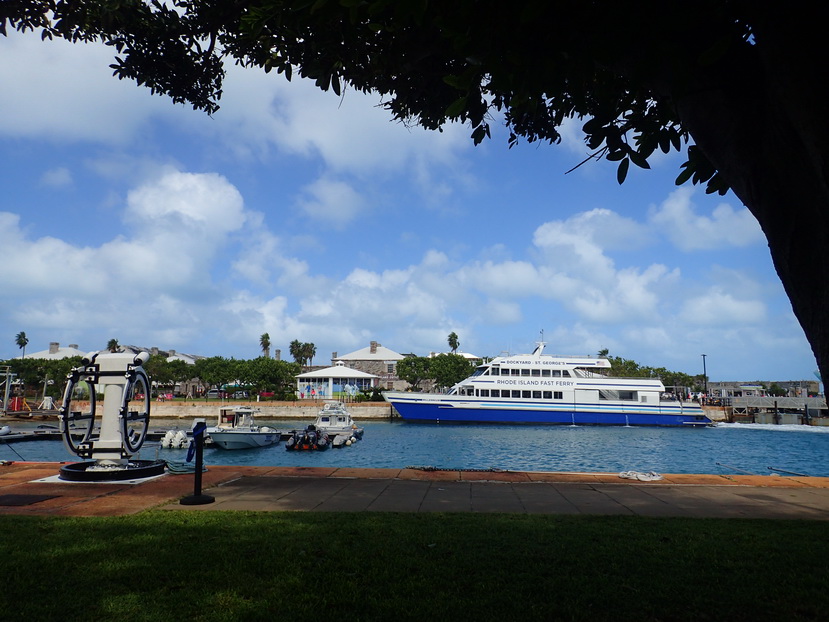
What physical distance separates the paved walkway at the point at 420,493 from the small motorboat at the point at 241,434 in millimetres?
17300

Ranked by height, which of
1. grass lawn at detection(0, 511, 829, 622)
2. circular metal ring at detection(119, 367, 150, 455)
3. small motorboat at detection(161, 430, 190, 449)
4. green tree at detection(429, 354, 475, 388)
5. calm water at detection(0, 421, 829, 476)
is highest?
green tree at detection(429, 354, 475, 388)

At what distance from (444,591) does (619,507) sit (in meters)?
4.95

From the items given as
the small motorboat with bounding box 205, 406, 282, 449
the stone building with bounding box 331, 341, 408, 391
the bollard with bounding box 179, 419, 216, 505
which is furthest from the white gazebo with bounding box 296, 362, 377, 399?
the bollard with bounding box 179, 419, 216, 505

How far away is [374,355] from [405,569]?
3545 inches

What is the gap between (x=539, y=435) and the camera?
41094 mm

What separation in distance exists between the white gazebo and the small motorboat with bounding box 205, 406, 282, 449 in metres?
37.3

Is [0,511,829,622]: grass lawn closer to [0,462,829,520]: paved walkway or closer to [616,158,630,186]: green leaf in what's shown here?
[0,462,829,520]: paved walkway

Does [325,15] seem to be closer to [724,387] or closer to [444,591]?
[444,591]

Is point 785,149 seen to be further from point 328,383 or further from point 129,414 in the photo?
point 328,383

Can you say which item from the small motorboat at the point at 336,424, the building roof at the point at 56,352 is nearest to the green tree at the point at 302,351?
the building roof at the point at 56,352

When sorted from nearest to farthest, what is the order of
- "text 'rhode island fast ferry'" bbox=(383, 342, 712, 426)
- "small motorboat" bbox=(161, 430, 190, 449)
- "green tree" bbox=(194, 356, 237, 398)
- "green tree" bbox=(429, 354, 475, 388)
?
"small motorboat" bbox=(161, 430, 190, 449) → "text 'rhode island fast ferry'" bbox=(383, 342, 712, 426) → "green tree" bbox=(194, 356, 237, 398) → "green tree" bbox=(429, 354, 475, 388)

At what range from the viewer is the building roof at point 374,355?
93.9m

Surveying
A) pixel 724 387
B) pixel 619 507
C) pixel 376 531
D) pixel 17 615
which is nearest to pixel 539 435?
pixel 619 507

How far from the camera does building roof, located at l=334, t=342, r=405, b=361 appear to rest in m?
93.9
